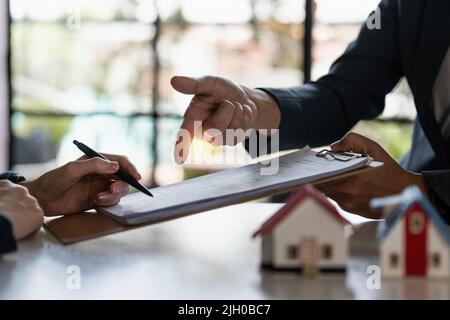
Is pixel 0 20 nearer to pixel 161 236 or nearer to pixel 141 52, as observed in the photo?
pixel 141 52

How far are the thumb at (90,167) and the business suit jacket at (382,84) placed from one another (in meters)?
0.47

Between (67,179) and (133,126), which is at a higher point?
(67,179)

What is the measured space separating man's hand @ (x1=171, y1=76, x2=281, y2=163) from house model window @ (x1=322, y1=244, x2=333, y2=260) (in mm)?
470

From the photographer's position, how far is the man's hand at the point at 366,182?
42.9 inches

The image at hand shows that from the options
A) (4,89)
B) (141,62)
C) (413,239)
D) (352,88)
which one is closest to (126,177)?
(413,239)

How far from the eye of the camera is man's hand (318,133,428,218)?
1.09m

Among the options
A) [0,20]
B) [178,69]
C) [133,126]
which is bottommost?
[133,126]

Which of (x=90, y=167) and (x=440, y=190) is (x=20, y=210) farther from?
(x=440, y=190)

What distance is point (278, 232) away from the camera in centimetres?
68

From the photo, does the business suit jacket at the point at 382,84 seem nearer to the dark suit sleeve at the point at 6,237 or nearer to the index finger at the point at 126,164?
the index finger at the point at 126,164

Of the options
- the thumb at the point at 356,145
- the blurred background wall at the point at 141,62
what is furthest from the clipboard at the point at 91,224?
the blurred background wall at the point at 141,62

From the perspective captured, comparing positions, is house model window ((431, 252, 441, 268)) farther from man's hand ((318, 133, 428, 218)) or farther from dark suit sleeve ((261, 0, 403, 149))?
dark suit sleeve ((261, 0, 403, 149))

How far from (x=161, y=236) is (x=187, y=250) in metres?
0.08
